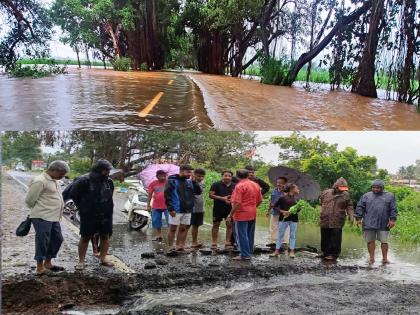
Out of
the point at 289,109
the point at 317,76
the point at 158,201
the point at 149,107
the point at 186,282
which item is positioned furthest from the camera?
the point at 158,201

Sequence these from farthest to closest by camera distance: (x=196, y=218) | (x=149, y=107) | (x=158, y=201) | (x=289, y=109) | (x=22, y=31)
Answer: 1. (x=196, y=218)
2. (x=158, y=201)
3. (x=289, y=109)
4. (x=149, y=107)
5. (x=22, y=31)

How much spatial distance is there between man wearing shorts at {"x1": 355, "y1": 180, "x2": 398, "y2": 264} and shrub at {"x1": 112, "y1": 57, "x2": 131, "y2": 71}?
150 centimetres

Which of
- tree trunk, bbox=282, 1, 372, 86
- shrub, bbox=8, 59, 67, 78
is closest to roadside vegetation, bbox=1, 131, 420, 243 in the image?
shrub, bbox=8, 59, 67, 78

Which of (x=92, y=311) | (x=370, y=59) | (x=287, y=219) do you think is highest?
(x=370, y=59)

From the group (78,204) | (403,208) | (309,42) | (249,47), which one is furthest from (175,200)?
(403,208)

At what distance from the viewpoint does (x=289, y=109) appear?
2396mm

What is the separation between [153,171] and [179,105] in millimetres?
484

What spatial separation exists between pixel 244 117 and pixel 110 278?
103cm

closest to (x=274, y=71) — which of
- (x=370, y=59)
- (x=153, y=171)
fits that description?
(x=370, y=59)

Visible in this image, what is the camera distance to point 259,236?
2.97 m

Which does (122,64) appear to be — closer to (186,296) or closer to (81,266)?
(81,266)

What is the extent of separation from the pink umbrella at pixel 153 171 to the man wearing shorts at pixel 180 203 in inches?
1.9

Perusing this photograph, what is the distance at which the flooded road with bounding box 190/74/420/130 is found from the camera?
2312mm

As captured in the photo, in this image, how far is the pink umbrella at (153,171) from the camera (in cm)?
258
